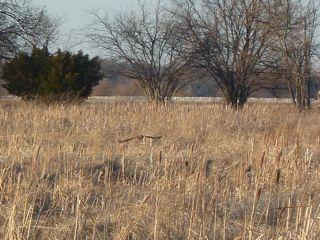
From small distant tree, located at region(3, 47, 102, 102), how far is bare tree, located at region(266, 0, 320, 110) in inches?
275

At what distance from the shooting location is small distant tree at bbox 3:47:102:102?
69.9ft

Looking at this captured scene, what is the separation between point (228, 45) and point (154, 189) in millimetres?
20560

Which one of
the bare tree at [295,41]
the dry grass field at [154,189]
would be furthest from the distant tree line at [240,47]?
the dry grass field at [154,189]

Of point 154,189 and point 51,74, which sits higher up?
point 51,74

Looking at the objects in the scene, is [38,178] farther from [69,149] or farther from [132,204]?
[69,149]

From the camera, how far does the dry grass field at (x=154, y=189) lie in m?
3.89

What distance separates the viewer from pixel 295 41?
23.6 meters

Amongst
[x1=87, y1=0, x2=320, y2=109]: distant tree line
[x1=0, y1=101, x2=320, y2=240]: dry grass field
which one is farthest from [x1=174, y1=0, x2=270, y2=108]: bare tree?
[x1=0, y1=101, x2=320, y2=240]: dry grass field

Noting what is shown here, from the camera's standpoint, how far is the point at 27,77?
23.1 meters

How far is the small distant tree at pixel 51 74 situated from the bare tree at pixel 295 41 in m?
6.99

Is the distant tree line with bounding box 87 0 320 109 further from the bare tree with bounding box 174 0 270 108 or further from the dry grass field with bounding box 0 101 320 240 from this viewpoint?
the dry grass field with bounding box 0 101 320 240

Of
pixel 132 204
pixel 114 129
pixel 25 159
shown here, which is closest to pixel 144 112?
pixel 114 129

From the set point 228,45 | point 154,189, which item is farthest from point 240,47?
point 154,189

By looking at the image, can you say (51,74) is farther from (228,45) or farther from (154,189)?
(154,189)
